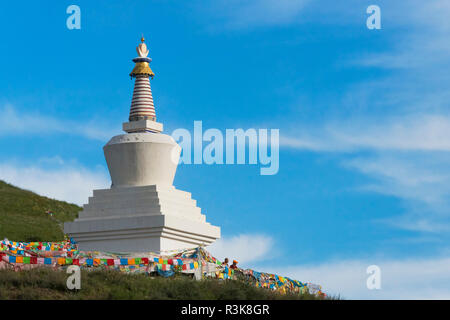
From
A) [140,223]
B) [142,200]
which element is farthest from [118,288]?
[142,200]

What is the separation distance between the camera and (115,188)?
24016 millimetres

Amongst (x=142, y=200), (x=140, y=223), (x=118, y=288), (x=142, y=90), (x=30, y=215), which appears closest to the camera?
(x=118, y=288)

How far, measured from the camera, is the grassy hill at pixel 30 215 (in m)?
33.4

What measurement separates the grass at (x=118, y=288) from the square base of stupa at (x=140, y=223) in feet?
18.5

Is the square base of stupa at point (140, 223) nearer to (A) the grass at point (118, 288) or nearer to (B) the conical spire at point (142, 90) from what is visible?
(B) the conical spire at point (142, 90)

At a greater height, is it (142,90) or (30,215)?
(142,90)

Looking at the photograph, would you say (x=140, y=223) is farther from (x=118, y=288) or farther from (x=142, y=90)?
(x=118, y=288)

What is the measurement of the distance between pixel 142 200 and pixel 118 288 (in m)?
7.19

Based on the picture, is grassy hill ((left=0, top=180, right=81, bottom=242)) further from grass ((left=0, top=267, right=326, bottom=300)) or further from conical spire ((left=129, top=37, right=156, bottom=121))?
grass ((left=0, top=267, right=326, bottom=300))

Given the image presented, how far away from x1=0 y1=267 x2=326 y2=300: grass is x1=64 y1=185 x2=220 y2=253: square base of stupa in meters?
5.62

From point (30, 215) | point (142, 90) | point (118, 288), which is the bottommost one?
point (118, 288)

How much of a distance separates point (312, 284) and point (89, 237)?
20.9ft

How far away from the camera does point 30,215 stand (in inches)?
1464

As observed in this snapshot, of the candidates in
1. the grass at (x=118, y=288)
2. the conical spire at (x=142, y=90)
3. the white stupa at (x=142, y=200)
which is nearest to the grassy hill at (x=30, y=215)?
the white stupa at (x=142, y=200)
